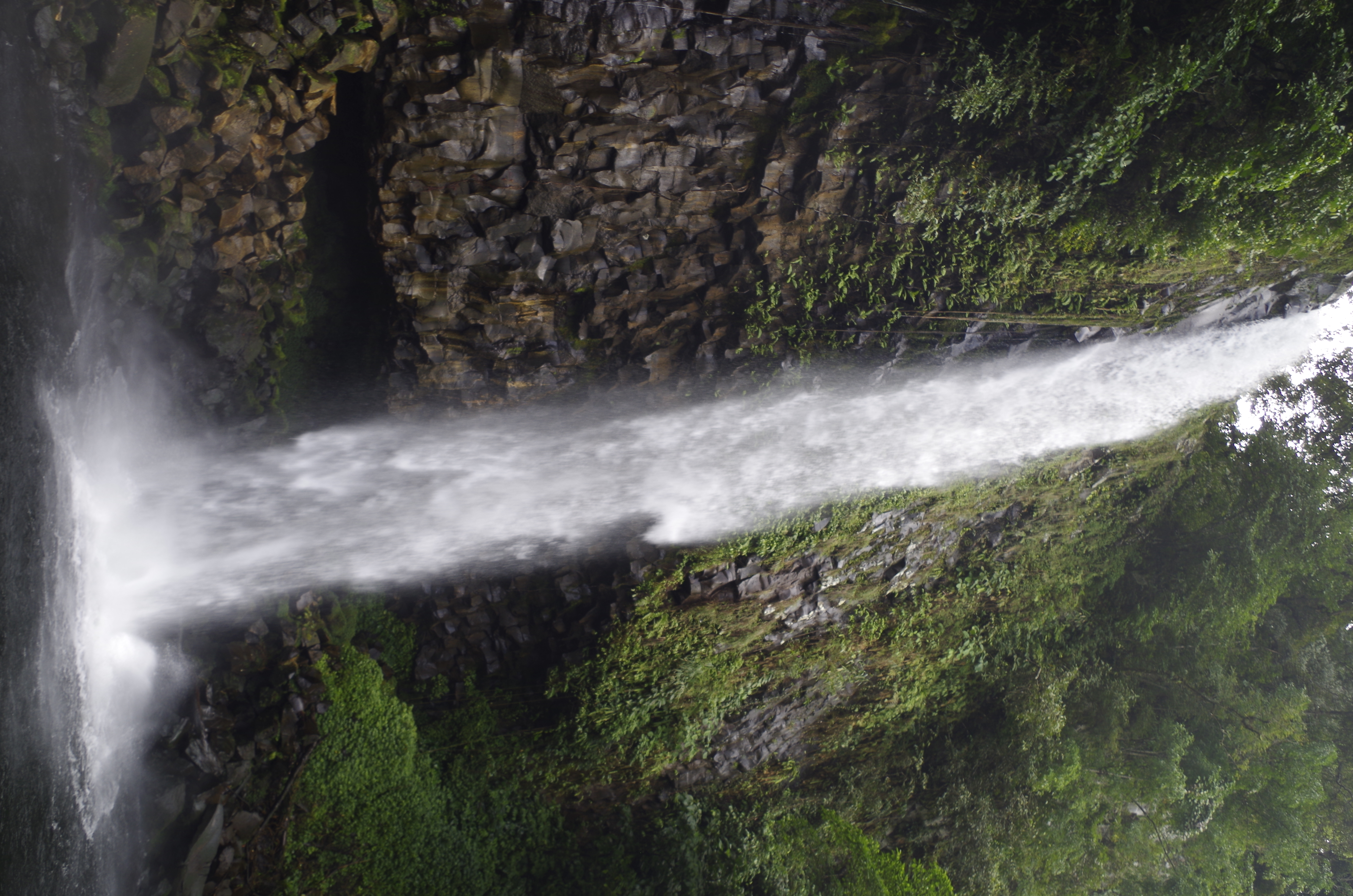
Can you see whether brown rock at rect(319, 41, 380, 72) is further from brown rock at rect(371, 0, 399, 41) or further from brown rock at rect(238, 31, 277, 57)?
brown rock at rect(238, 31, 277, 57)

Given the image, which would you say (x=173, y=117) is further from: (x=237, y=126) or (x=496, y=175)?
(x=496, y=175)

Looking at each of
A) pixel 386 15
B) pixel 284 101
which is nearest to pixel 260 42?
pixel 284 101

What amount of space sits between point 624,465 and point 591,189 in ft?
10.5

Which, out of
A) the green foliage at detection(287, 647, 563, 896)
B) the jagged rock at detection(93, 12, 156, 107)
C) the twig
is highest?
the jagged rock at detection(93, 12, 156, 107)

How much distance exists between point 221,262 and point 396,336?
1638 millimetres

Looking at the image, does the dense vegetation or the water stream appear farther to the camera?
the dense vegetation

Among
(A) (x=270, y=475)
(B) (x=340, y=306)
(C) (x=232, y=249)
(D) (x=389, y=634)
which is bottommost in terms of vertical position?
(D) (x=389, y=634)

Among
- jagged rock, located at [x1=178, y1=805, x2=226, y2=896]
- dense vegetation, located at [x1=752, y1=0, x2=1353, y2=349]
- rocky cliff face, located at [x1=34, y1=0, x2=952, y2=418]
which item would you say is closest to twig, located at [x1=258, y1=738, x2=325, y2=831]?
jagged rock, located at [x1=178, y1=805, x2=226, y2=896]

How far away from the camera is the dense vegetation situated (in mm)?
6215

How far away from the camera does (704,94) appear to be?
21.7 feet

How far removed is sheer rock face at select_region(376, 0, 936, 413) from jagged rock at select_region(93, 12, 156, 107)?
1632 mm

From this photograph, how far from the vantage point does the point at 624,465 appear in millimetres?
8672

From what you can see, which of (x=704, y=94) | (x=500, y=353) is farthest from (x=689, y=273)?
(x=500, y=353)

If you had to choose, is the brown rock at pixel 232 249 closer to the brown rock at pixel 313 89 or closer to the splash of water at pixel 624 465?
the brown rock at pixel 313 89
